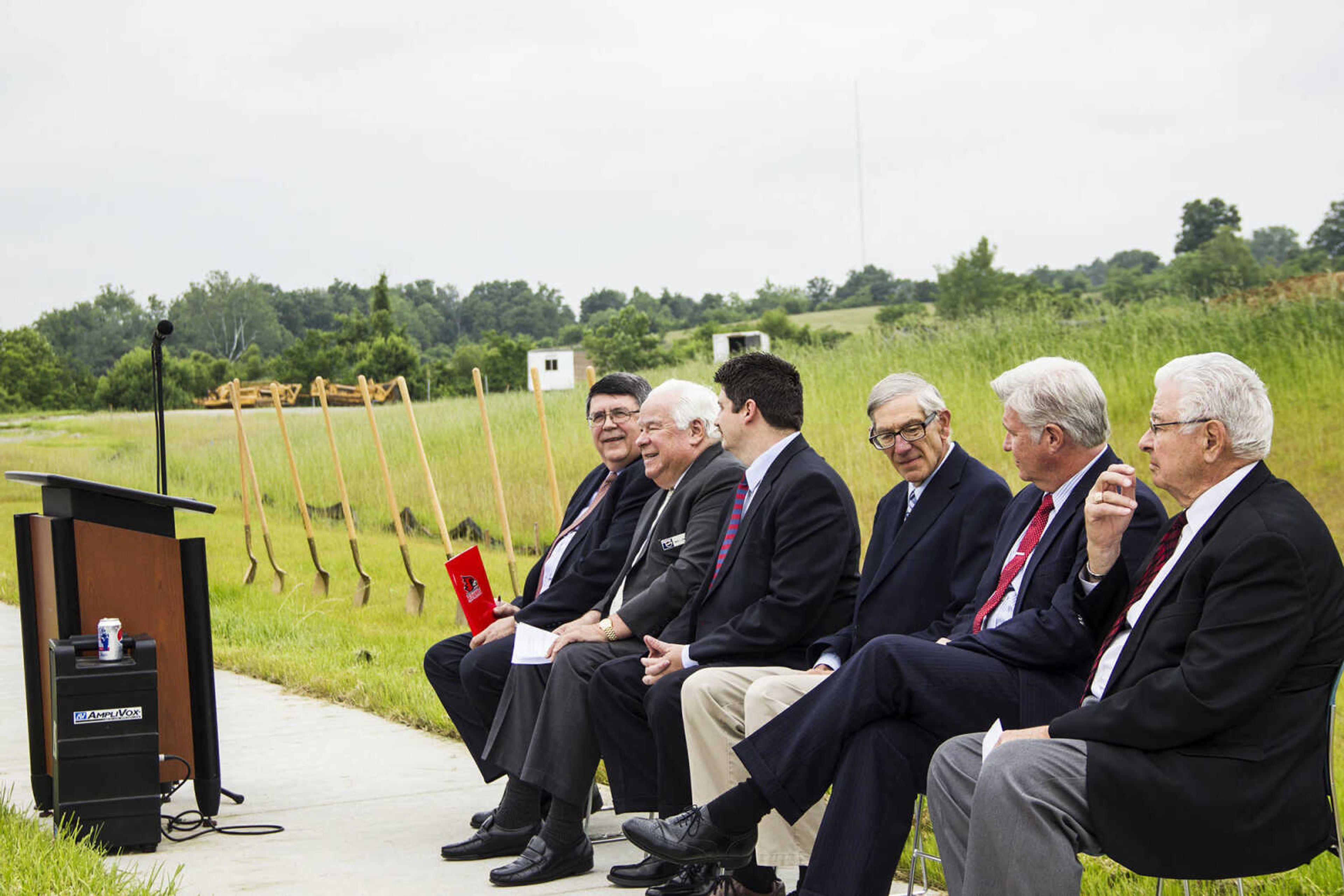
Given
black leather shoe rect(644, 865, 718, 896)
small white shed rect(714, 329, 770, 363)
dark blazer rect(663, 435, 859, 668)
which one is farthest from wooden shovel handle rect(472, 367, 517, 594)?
small white shed rect(714, 329, 770, 363)

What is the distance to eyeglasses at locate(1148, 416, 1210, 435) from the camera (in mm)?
2736

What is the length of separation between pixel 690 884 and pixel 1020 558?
1273 millimetres

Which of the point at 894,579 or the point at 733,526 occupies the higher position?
the point at 733,526

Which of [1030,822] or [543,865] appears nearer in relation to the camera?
[1030,822]

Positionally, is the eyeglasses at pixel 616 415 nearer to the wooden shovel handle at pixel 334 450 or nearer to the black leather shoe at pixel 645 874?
the black leather shoe at pixel 645 874

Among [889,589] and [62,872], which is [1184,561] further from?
[62,872]

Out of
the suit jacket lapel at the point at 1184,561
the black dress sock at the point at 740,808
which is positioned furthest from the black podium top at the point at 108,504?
the suit jacket lapel at the point at 1184,561

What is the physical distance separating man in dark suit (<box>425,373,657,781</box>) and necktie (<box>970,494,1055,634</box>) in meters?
1.60

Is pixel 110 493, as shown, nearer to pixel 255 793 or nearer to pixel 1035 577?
pixel 255 793

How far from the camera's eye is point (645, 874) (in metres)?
3.83

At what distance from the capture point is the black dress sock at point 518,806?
13.8ft

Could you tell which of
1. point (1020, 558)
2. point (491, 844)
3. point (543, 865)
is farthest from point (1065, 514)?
point (491, 844)

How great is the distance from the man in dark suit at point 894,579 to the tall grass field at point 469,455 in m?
3.07

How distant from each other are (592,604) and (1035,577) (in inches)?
74.7
